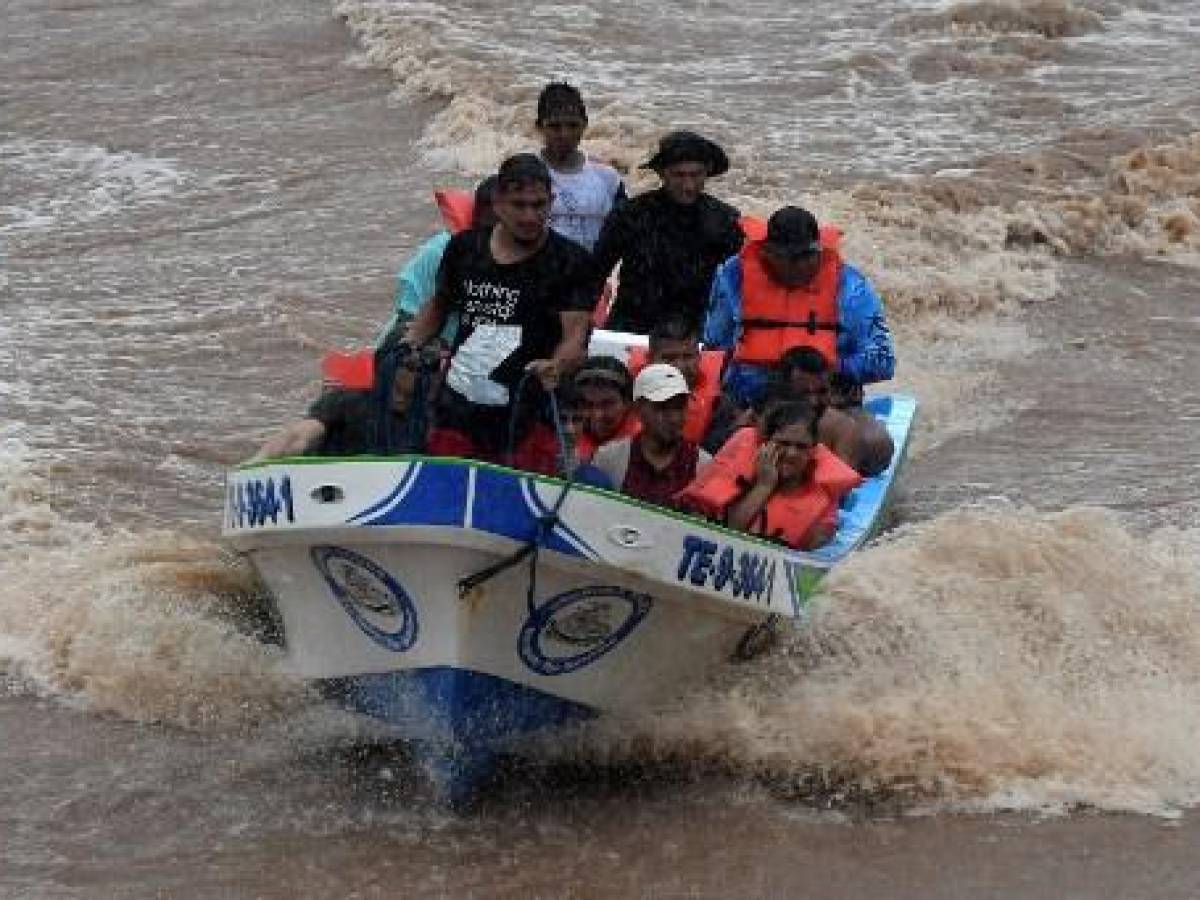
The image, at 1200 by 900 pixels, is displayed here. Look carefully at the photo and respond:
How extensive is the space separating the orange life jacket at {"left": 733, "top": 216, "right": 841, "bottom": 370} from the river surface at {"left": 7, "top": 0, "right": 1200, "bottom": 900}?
786mm

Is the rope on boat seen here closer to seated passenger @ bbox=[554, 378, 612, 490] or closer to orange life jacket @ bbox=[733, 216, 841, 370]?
seated passenger @ bbox=[554, 378, 612, 490]

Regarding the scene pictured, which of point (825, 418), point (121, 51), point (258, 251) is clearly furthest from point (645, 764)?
point (121, 51)

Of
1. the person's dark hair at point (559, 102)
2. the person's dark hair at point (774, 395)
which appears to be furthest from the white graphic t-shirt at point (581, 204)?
the person's dark hair at point (774, 395)

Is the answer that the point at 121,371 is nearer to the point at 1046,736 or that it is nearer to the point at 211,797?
the point at 211,797

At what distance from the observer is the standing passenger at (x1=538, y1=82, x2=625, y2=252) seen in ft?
26.2

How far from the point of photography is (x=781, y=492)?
663cm

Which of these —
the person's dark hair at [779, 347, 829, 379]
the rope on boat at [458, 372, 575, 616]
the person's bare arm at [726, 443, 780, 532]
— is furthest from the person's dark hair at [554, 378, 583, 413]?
the person's dark hair at [779, 347, 829, 379]

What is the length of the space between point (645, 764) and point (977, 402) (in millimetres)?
5073

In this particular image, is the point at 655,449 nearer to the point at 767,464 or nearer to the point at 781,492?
the point at 767,464

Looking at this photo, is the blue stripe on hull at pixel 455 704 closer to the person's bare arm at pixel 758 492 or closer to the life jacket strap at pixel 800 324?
the person's bare arm at pixel 758 492

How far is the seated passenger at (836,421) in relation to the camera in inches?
279

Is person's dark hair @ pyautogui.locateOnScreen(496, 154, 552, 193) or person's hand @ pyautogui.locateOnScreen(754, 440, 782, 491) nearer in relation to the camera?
person's dark hair @ pyautogui.locateOnScreen(496, 154, 552, 193)

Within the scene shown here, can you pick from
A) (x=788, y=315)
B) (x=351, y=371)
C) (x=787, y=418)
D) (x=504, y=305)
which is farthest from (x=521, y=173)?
(x=788, y=315)

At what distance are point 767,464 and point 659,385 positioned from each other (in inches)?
18.5
